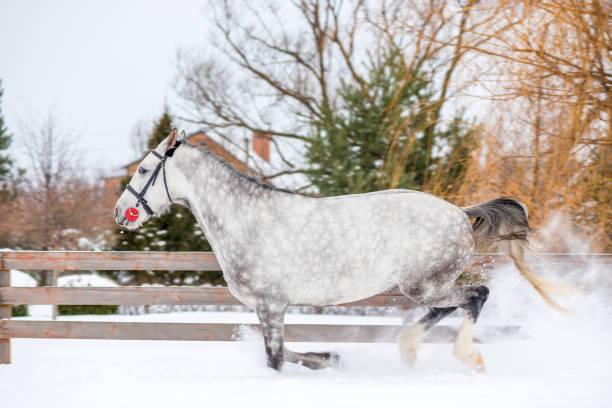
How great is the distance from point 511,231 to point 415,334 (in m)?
1.03

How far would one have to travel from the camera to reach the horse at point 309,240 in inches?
135

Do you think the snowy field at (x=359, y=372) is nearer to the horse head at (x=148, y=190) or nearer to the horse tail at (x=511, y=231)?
the horse tail at (x=511, y=231)

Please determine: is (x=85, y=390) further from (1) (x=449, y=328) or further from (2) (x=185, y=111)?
(2) (x=185, y=111)

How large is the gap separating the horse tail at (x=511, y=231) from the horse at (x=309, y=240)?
2cm

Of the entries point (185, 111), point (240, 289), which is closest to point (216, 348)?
point (240, 289)

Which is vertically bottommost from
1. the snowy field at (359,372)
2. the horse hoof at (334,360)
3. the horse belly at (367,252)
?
the snowy field at (359,372)

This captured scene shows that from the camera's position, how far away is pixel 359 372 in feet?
12.0

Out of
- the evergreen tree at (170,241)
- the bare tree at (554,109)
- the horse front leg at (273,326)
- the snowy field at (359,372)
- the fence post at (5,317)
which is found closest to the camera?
the snowy field at (359,372)

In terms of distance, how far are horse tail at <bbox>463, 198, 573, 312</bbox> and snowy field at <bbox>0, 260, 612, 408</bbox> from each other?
2.00ft

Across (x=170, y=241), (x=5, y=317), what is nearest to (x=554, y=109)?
(x=5, y=317)

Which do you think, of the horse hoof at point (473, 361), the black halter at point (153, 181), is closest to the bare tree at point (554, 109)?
the horse hoof at point (473, 361)

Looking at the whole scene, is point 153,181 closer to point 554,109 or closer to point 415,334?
point 415,334

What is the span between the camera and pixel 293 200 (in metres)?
3.58

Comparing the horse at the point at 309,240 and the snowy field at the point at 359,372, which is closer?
the snowy field at the point at 359,372
